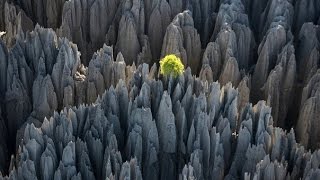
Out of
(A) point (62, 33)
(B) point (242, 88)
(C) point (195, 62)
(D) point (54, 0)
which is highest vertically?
(D) point (54, 0)

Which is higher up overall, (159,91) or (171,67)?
(171,67)

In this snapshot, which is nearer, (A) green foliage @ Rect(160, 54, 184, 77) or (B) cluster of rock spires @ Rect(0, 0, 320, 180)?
(B) cluster of rock spires @ Rect(0, 0, 320, 180)

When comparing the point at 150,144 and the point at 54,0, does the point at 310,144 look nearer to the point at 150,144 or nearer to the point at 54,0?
the point at 150,144

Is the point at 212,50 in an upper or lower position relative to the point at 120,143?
upper

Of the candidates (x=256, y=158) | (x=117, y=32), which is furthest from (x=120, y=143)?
(x=117, y=32)

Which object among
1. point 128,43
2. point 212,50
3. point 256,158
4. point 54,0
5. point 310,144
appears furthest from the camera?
point 54,0

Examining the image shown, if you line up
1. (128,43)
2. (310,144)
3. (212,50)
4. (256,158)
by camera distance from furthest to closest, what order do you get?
(128,43)
(212,50)
(310,144)
(256,158)

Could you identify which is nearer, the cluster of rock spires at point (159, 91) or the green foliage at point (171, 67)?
the cluster of rock spires at point (159, 91)

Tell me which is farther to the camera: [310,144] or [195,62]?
[195,62]
